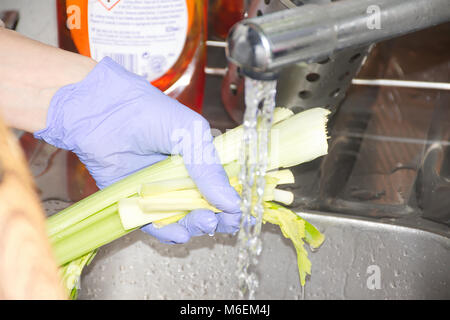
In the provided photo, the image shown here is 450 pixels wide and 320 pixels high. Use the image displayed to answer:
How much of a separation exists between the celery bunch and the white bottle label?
21 cm

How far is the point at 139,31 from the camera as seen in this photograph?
0.78 m

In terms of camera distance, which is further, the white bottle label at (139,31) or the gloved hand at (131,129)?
the white bottle label at (139,31)

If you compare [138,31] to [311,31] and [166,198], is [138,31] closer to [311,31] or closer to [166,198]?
[166,198]

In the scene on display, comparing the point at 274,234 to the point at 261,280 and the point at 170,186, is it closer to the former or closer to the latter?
the point at 261,280

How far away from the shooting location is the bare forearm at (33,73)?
0.67 metres

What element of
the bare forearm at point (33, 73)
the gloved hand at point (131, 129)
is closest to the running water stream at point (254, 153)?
the gloved hand at point (131, 129)

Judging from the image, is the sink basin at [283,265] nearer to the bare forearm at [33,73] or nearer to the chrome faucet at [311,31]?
the bare forearm at [33,73]

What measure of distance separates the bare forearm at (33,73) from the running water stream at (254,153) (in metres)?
0.25

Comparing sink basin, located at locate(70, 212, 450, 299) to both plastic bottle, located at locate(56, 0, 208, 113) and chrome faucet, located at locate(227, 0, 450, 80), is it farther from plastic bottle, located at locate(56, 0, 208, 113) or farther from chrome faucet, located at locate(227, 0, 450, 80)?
chrome faucet, located at locate(227, 0, 450, 80)

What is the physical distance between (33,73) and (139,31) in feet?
0.56

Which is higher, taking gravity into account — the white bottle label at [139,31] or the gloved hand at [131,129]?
the white bottle label at [139,31]

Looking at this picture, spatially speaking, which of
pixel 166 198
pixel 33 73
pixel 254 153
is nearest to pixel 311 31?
pixel 254 153

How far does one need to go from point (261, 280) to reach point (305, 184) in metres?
0.16

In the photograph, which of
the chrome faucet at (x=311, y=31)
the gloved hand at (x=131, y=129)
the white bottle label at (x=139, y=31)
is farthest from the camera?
the white bottle label at (x=139, y=31)
